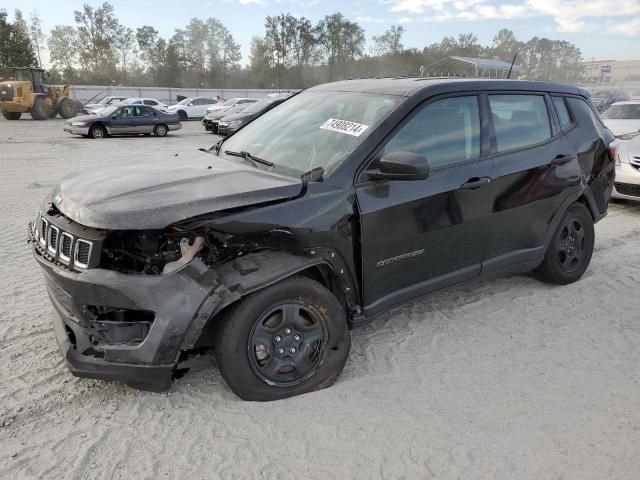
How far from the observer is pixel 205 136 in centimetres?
2027

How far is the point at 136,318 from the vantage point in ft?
8.32

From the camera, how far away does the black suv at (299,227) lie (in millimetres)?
2498

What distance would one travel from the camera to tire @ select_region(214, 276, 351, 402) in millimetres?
2637

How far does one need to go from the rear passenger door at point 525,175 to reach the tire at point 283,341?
60.3 inches

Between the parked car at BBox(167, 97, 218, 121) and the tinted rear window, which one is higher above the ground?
the tinted rear window

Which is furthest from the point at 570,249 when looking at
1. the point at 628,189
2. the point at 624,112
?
the point at 624,112

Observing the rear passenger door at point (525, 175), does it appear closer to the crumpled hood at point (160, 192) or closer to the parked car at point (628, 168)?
the crumpled hood at point (160, 192)

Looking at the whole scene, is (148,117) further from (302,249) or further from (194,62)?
(194,62)

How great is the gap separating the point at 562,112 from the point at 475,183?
5.02 ft

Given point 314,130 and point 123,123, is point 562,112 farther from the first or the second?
point 123,123

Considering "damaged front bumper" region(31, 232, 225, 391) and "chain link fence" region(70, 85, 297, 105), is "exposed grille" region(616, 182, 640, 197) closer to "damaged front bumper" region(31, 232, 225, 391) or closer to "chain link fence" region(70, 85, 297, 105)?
"damaged front bumper" region(31, 232, 225, 391)

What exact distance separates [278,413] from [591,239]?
353cm

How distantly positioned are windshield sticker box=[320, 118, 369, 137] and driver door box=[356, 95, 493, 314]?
0.21m

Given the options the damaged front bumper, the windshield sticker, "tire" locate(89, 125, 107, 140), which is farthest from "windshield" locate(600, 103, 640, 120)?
"tire" locate(89, 125, 107, 140)
